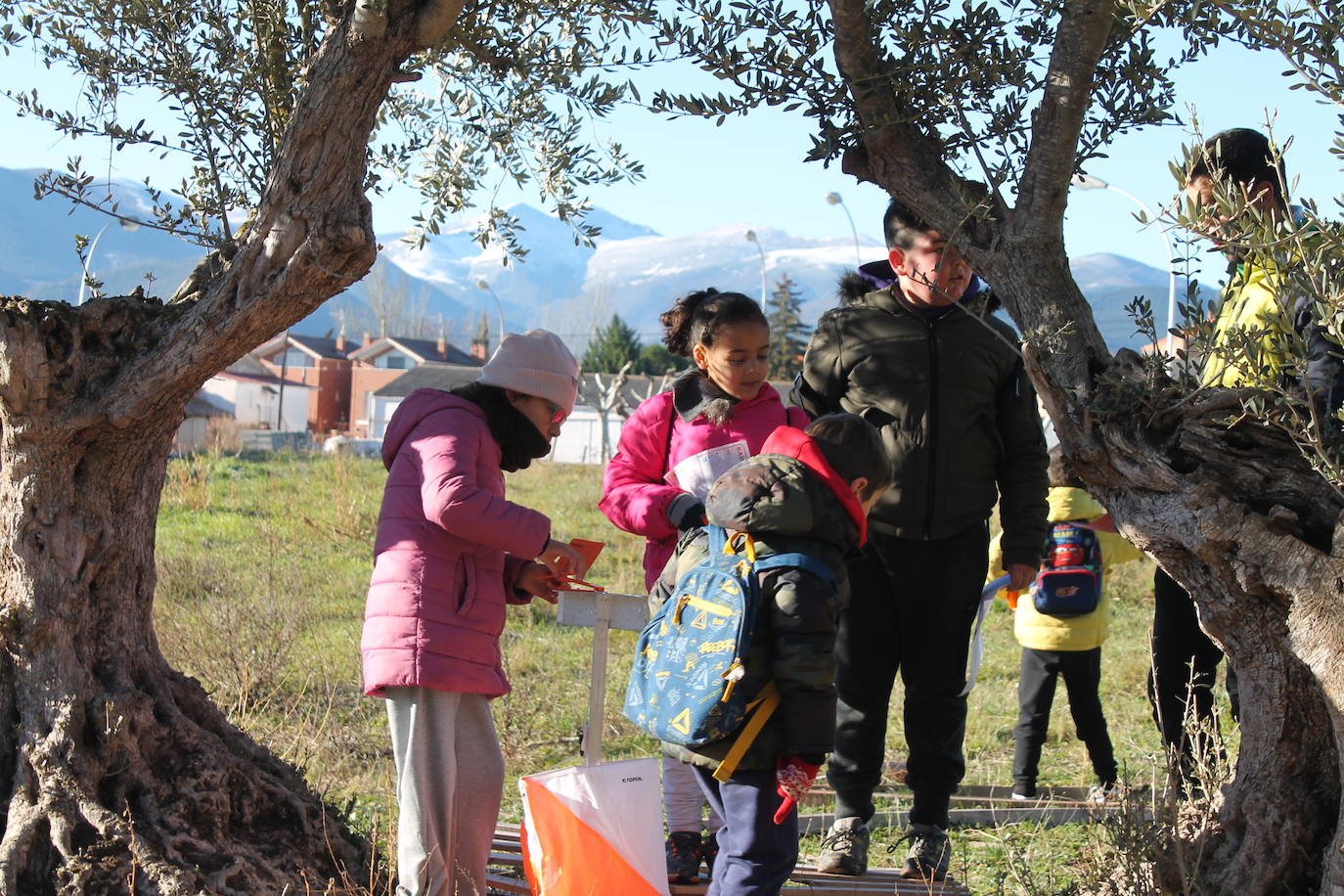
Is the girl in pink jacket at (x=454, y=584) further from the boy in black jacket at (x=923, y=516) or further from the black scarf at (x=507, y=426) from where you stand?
the boy in black jacket at (x=923, y=516)

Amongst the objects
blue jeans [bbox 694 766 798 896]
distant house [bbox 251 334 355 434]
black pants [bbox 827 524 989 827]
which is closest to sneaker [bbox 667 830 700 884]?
black pants [bbox 827 524 989 827]

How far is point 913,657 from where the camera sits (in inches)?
161

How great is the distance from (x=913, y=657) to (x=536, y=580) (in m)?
1.28

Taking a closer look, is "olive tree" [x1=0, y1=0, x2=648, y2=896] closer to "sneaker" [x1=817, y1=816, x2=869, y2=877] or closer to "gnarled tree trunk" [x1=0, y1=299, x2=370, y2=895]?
"gnarled tree trunk" [x1=0, y1=299, x2=370, y2=895]

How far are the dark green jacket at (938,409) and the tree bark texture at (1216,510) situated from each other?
0.57m

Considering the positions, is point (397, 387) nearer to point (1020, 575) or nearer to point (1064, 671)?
point (1064, 671)

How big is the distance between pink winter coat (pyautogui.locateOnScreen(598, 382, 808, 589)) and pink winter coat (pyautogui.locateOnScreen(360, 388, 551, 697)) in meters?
0.50

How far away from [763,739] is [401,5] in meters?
2.30

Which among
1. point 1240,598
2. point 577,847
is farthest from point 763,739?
point 1240,598

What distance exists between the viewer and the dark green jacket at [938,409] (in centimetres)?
407

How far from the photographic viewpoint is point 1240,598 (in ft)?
10.4

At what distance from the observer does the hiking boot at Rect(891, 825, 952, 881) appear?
398 centimetres

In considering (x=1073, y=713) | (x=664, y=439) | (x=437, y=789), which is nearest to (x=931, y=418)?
(x=664, y=439)

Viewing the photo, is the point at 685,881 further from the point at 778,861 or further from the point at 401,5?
the point at 401,5
